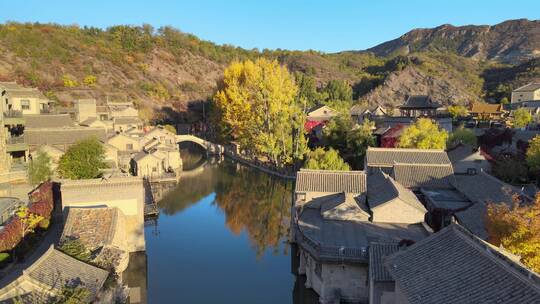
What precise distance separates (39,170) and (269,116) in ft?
66.8

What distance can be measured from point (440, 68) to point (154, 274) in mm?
84378

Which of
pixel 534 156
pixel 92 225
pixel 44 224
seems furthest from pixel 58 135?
pixel 534 156

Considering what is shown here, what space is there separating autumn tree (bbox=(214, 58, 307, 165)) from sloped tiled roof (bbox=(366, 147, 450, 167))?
10.2 m

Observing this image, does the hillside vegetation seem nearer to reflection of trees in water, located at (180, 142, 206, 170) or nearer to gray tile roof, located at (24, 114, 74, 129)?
reflection of trees in water, located at (180, 142, 206, 170)

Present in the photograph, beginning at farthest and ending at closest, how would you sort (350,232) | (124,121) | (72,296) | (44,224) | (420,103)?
(124,121), (420,103), (44,224), (350,232), (72,296)

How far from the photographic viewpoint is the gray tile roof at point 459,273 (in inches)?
289

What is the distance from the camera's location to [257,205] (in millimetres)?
27781

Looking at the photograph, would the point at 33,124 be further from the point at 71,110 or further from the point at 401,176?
the point at 401,176

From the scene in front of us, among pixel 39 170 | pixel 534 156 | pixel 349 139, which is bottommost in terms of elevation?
pixel 39 170

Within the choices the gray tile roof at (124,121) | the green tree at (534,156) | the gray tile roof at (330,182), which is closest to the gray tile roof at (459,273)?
the gray tile roof at (330,182)

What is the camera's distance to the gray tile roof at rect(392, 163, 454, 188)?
2250cm

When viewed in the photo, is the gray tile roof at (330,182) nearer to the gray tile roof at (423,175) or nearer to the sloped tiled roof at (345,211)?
the sloped tiled roof at (345,211)

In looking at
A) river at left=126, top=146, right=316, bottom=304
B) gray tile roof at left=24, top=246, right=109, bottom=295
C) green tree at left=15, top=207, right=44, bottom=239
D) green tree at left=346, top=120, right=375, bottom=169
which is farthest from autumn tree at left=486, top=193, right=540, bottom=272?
green tree at left=346, top=120, right=375, bottom=169

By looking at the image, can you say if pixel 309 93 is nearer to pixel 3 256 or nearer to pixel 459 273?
pixel 3 256
